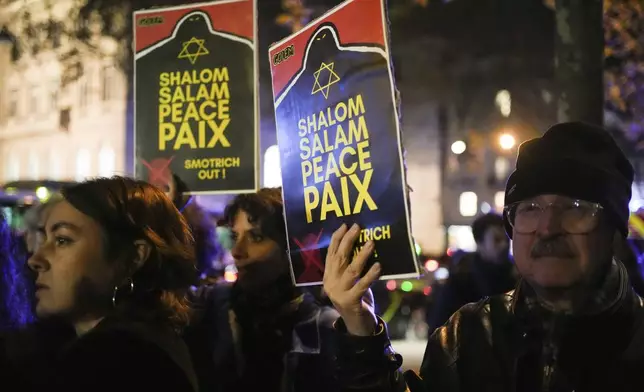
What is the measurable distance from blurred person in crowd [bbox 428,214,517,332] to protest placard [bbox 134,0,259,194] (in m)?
2.27

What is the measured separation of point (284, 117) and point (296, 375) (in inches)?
52.9

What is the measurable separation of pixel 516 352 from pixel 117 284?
4.00ft

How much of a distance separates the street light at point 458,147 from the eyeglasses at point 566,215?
32.9 meters

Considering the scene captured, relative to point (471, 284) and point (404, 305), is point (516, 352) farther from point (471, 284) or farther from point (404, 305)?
point (404, 305)

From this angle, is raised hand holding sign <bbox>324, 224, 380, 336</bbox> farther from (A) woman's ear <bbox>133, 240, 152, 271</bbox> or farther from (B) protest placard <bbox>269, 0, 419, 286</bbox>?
(A) woman's ear <bbox>133, 240, 152, 271</bbox>

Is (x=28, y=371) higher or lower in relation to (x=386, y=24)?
lower

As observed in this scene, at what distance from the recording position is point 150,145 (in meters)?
4.25

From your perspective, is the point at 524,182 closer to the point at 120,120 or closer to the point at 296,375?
the point at 296,375

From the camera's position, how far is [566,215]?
1.93 m

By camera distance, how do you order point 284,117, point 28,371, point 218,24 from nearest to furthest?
1. point 28,371
2. point 284,117
3. point 218,24

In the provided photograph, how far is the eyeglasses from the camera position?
1901mm

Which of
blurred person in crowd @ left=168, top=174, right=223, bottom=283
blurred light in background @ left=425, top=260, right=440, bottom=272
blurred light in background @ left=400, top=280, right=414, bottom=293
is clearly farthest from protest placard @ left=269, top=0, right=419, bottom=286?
Answer: blurred light in background @ left=425, top=260, right=440, bottom=272

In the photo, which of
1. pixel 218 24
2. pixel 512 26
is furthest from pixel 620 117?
pixel 512 26

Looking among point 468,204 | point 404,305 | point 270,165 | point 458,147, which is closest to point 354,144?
point 404,305
